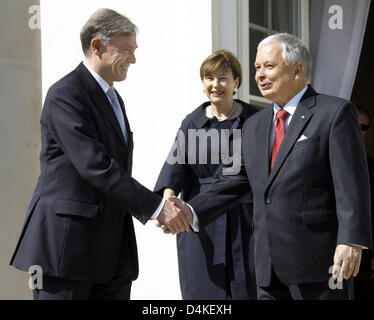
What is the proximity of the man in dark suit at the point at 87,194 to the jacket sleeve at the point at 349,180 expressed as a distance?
93 cm

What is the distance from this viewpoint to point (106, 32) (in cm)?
387

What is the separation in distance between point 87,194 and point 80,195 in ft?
0.12

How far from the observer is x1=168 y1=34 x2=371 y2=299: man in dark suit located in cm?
330

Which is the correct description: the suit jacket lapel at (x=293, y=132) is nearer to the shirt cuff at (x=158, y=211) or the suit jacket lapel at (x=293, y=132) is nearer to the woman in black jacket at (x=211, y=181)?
the shirt cuff at (x=158, y=211)

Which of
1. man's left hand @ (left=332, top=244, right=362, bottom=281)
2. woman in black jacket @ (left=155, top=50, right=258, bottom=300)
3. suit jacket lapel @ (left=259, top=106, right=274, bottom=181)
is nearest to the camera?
man's left hand @ (left=332, top=244, right=362, bottom=281)

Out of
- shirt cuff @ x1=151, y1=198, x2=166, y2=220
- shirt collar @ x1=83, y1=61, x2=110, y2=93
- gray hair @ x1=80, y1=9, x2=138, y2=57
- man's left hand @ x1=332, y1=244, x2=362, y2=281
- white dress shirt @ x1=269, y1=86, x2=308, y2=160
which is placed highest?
gray hair @ x1=80, y1=9, x2=138, y2=57

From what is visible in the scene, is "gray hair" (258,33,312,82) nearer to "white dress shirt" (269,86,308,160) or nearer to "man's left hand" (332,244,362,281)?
"white dress shirt" (269,86,308,160)

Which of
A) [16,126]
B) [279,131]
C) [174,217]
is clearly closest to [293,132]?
[279,131]

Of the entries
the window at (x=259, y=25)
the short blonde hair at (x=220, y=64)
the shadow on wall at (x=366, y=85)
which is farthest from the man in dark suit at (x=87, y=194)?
the shadow on wall at (x=366, y=85)

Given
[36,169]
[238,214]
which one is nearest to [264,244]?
[238,214]

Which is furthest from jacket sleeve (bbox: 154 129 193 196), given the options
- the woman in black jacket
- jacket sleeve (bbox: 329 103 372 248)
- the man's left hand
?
the man's left hand

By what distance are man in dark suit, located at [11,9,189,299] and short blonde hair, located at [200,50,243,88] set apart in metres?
1.13

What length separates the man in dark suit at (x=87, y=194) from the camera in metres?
3.44
